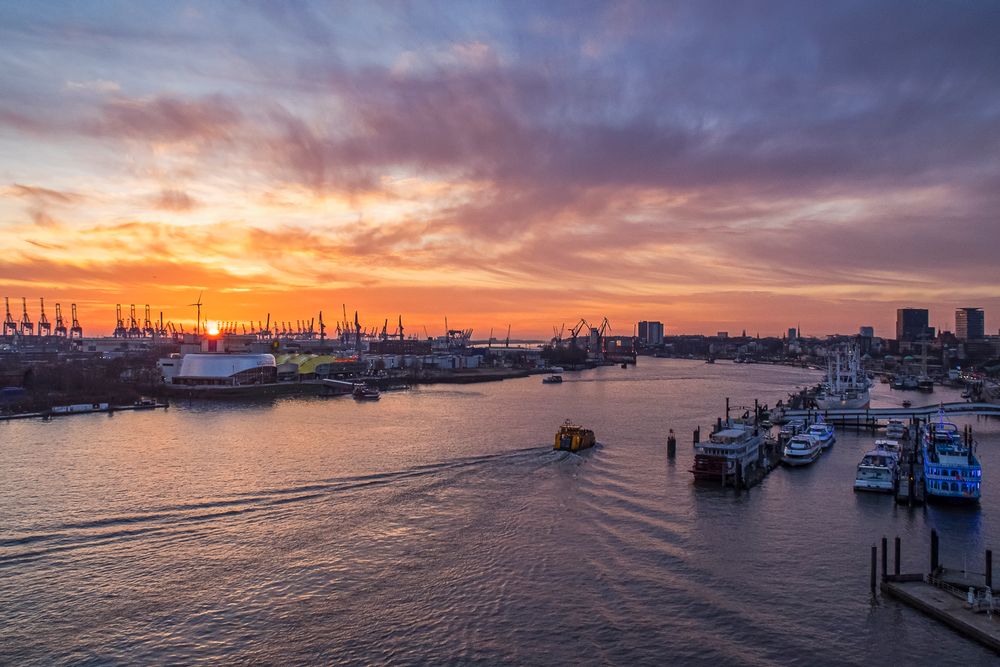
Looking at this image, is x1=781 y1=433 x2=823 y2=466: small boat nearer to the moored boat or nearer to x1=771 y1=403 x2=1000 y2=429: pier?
the moored boat

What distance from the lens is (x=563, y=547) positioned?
8.23 meters

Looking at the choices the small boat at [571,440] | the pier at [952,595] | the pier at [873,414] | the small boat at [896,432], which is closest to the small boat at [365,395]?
the small boat at [571,440]

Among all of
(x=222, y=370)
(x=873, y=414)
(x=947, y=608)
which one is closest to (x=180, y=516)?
(x=947, y=608)

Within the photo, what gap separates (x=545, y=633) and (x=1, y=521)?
7.52 m

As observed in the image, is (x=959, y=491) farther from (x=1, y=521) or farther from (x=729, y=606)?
(x=1, y=521)

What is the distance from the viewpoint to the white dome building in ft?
95.1

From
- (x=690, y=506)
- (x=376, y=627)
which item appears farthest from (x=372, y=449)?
(x=376, y=627)

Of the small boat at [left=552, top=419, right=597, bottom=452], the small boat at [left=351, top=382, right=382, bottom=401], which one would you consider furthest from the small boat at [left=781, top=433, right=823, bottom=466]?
the small boat at [left=351, top=382, right=382, bottom=401]

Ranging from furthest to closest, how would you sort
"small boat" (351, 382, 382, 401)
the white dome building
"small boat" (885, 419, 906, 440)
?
the white dome building
"small boat" (351, 382, 382, 401)
"small boat" (885, 419, 906, 440)

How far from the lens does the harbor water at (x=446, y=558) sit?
19.3 feet

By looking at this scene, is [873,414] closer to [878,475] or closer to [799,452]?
[799,452]

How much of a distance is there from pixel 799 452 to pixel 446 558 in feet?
32.7

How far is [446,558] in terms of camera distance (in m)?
7.70

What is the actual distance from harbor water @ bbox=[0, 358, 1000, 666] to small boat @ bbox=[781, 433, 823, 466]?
1.13 feet
